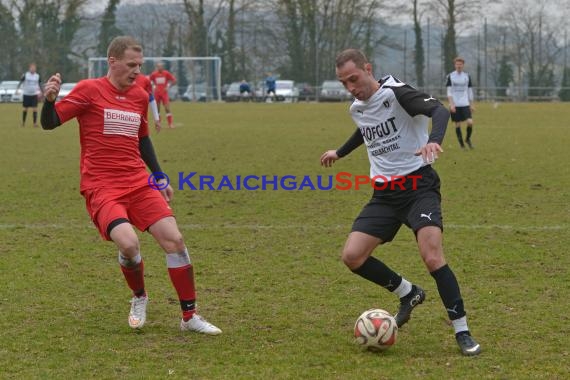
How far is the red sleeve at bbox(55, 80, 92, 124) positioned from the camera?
513 cm

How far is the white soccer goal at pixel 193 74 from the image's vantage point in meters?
49.8


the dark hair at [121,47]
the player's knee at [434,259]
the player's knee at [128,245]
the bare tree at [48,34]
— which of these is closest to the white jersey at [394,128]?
the player's knee at [434,259]

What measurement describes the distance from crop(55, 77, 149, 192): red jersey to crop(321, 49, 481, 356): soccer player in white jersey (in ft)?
4.43

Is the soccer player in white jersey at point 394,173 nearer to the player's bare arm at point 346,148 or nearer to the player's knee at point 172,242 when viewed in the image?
the player's bare arm at point 346,148

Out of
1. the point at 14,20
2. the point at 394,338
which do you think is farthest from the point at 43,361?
the point at 14,20

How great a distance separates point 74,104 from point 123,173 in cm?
51

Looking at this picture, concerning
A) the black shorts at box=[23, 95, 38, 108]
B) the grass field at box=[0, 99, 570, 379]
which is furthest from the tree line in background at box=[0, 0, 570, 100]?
the grass field at box=[0, 99, 570, 379]

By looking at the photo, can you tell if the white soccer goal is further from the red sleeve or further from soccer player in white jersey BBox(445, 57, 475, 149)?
the red sleeve

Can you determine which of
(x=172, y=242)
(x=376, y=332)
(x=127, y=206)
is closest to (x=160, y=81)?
(x=127, y=206)

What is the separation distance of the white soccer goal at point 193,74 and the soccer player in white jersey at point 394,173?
44866 millimetres

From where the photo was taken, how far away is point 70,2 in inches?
2159

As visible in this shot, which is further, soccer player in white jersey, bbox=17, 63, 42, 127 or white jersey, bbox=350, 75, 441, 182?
soccer player in white jersey, bbox=17, 63, 42, 127

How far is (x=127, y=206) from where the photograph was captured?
5.18 meters

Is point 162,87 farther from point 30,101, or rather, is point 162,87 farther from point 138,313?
point 138,313
